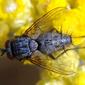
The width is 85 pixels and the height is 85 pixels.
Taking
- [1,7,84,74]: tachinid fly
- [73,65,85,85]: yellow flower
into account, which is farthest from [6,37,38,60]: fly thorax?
[73,65,85,85]: yellow flower

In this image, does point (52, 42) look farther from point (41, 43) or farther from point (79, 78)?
point (79, 78)

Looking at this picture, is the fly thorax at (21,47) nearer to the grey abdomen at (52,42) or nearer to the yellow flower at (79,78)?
the grey abdomen at (52,42)

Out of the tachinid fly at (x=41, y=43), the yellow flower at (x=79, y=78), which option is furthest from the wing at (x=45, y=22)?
the yellow flower at (x=79, y=78)

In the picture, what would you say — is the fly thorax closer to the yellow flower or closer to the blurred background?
the blurred background

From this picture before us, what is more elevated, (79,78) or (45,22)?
(45,22)

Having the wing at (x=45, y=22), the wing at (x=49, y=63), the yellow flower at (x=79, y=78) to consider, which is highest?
the wing at (x=45, y=22)

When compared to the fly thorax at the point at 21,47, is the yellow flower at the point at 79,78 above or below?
below

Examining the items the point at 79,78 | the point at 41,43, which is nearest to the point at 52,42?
the point at 41,43

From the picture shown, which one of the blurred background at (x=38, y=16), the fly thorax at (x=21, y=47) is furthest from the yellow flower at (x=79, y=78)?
the fly thorax at (x=21, y=47)
